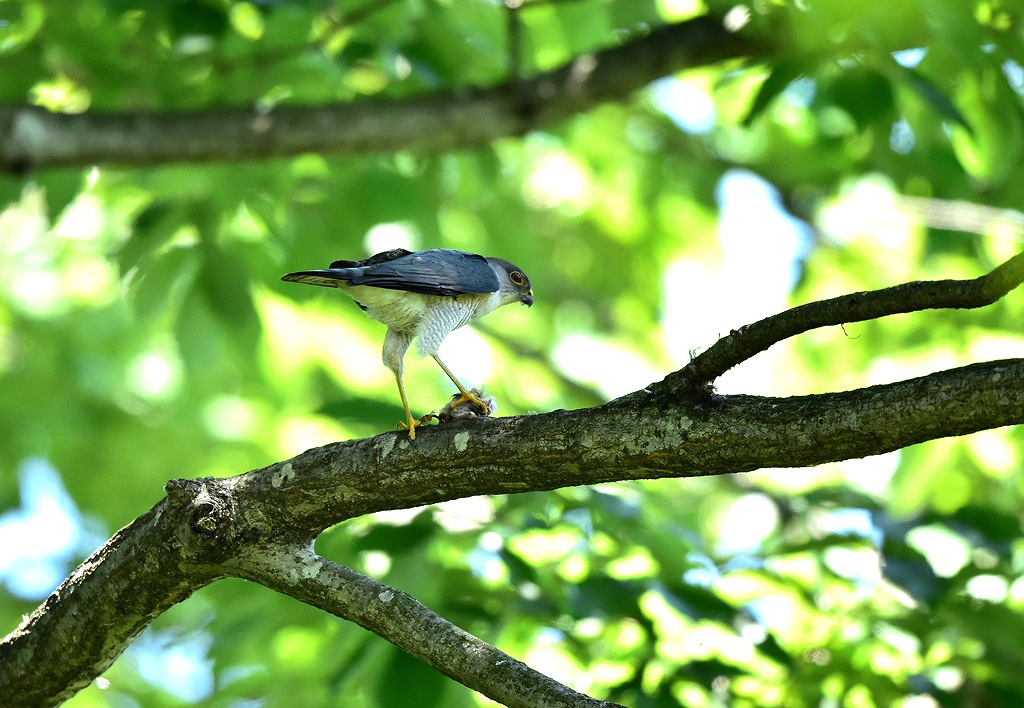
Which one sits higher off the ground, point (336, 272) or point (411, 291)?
point (411, 291)

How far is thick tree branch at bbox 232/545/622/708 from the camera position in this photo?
2.46 meters

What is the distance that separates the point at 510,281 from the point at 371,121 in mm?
1290

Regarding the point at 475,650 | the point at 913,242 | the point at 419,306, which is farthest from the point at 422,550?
the point at 913,242

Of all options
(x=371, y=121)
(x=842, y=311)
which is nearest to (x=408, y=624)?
(x=842, y=311)

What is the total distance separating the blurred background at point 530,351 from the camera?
161 inches

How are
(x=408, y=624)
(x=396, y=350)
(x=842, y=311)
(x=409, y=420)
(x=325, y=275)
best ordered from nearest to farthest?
(x=842, y=311) → (x=408, y=624) → (x=409, y=420) → (x=325, y=275) → (x=396, y=350)

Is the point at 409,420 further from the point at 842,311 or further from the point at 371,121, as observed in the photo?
the point at 371,121

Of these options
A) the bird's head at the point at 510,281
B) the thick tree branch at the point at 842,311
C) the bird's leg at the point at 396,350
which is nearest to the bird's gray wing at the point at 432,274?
the bird's leg at the point at 396,350

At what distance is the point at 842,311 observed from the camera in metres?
2.40

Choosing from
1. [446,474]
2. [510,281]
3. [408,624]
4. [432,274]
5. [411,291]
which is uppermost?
[510,281]

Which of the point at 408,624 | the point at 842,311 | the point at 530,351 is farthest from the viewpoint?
the point at 530,351

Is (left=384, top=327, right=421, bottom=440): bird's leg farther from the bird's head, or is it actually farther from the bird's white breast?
the bird's head

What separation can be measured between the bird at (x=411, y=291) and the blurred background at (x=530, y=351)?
0.30 meters

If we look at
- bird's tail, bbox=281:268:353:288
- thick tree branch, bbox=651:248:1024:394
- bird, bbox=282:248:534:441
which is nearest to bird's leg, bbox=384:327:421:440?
bird, bbox=282:248:534:441
